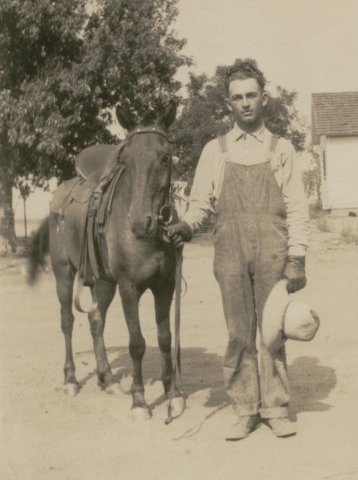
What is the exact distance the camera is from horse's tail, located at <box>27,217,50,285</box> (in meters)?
8.04

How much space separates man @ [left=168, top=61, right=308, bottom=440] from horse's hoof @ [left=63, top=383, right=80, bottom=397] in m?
1.94

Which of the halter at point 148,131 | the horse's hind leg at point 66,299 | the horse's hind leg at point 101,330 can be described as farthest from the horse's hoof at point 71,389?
the halter at point 148,131

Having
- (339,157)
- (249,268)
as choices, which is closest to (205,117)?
(339,157)

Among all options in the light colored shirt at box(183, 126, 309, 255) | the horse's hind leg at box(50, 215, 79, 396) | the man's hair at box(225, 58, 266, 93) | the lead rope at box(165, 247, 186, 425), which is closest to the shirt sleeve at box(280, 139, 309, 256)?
the light colored shirt at box(183, 126, 309, 255)

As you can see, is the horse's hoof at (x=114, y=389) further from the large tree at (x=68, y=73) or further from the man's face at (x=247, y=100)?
the large tree at (x=68, y=73)

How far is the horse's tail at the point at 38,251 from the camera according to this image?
8039 millimetres

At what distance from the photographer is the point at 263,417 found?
16.9 feet

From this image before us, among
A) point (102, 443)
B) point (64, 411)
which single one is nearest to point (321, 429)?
point (102, 443)

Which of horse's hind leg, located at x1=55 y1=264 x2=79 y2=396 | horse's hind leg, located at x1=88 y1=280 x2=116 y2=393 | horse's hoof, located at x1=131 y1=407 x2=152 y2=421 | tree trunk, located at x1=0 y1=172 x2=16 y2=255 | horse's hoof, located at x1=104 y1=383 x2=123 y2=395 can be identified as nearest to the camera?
horse's hoof, located at x1=131 y1=407 x2=152 y2=421

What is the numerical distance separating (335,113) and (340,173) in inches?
129

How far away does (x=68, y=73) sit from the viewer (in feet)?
58.4

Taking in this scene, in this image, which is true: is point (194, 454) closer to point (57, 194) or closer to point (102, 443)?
point (102, 443)

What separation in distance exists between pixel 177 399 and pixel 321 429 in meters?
1.19

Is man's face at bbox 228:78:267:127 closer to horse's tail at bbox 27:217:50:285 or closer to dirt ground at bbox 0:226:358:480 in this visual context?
dirt ground at bbox 0:226:358:480
